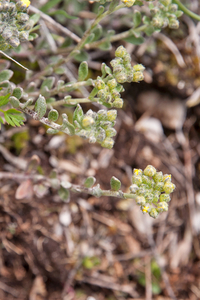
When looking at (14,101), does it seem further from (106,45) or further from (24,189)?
(106,45)

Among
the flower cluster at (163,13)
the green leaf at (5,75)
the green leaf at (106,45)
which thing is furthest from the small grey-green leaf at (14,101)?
the flower cluster at (163,13)

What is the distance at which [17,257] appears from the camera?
308cm

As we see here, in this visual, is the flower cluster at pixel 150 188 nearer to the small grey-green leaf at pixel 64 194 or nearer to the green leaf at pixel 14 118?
the small grey-green leaf at pixel 64 194

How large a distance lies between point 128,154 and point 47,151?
1.05m

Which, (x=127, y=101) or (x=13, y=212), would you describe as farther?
(x=127, y=101)

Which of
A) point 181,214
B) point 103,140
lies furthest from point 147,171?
point 181,214

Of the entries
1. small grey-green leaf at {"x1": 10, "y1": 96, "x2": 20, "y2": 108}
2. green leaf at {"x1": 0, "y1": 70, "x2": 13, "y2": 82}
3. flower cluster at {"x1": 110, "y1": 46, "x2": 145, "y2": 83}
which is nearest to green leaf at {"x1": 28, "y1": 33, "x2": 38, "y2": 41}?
green leaf at {"x1": 0, "y1": 70, "x2": 13, "y2": 82}

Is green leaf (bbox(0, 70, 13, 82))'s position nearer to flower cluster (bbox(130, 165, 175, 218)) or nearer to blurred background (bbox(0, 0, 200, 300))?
blurred background (bbox(0, 0, 200, 300))

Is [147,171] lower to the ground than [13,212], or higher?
higher

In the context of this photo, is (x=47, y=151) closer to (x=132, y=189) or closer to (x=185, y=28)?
(x=132, y=189)

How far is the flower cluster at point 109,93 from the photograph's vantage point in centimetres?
193

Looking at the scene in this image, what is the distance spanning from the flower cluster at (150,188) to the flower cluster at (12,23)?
1.18 metres

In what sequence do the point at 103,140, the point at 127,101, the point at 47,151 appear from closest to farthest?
the point at 103,140, the point at 47,151, the point at 127,101

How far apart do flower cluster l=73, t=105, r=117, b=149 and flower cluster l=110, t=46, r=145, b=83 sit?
10.6 inches
